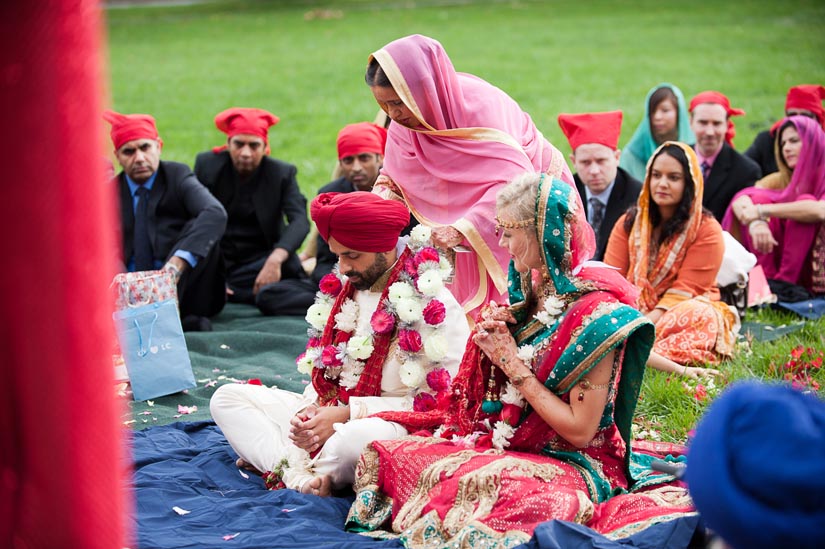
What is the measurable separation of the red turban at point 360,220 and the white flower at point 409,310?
0.27 metres

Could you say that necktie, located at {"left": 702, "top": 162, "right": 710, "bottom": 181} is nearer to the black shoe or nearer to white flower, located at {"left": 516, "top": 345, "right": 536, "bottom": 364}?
the black shoe

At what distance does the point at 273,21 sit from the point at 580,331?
26.2m

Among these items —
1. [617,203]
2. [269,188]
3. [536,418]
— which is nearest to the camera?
[536,418]

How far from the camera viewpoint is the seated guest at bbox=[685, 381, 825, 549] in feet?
6.53

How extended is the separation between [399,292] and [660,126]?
4946mm

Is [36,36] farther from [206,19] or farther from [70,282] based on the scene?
[206,19]

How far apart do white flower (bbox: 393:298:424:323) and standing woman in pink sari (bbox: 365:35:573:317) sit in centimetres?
68

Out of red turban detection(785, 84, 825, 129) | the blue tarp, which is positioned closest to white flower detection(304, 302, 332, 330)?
the blue tarp

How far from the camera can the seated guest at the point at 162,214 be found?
23.5 ft

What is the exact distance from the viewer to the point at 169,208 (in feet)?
24.2

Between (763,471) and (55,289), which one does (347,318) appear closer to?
(763,471)

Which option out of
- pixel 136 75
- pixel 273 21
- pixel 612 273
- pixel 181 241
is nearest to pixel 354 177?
pixel 181 241

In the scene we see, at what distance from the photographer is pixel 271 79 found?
20094 mm

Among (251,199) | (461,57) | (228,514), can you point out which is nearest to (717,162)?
(251,199)
